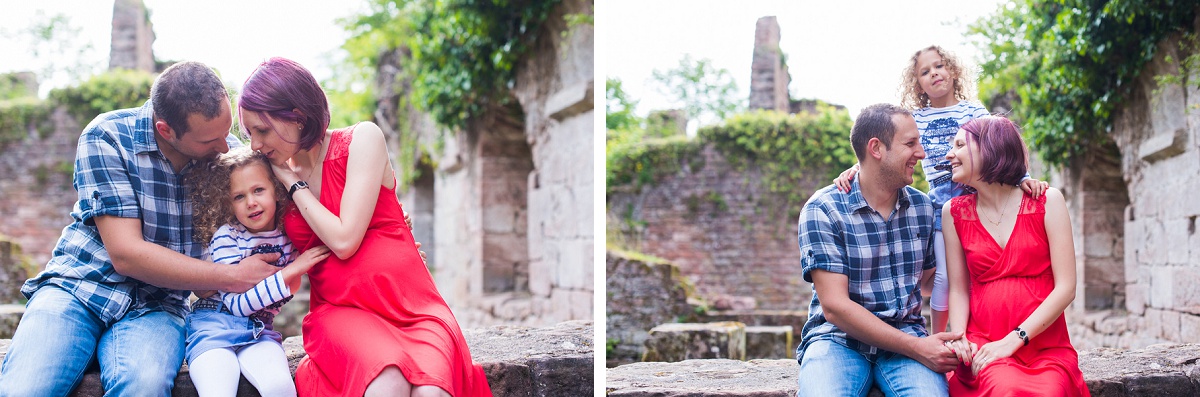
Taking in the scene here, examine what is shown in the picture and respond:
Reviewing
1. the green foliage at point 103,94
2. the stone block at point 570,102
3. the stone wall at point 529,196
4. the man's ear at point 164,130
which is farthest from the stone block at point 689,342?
the green foliage at point 103,94

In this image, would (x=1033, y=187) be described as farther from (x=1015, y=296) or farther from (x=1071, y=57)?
(x=1071, y=57)

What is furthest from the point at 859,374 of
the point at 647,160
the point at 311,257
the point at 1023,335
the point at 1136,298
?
the point at 647,160

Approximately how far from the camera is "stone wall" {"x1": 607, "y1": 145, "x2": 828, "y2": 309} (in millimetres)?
12039

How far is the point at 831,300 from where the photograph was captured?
8.52ft

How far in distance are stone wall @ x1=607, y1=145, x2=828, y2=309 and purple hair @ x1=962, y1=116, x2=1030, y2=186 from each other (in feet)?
31.0

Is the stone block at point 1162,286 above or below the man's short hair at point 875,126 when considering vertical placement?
below

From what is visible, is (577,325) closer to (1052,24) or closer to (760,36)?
(1052,24)

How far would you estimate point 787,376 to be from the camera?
321 cm

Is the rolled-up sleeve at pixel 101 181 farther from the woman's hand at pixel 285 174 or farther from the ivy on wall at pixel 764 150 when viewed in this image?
the ivy on wall at pixel 764 150

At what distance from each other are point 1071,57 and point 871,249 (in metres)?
5.17

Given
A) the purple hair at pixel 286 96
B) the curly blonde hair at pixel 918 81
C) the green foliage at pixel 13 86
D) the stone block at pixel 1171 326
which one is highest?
the green foliage at pixel 13 86

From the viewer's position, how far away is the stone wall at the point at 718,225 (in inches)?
474

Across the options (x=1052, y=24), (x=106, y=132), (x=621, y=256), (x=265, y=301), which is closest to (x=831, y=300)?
(x=265, y=301)

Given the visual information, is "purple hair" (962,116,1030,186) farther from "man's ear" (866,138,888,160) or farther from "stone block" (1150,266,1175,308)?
"stone block" (1150,266,1175,308)
